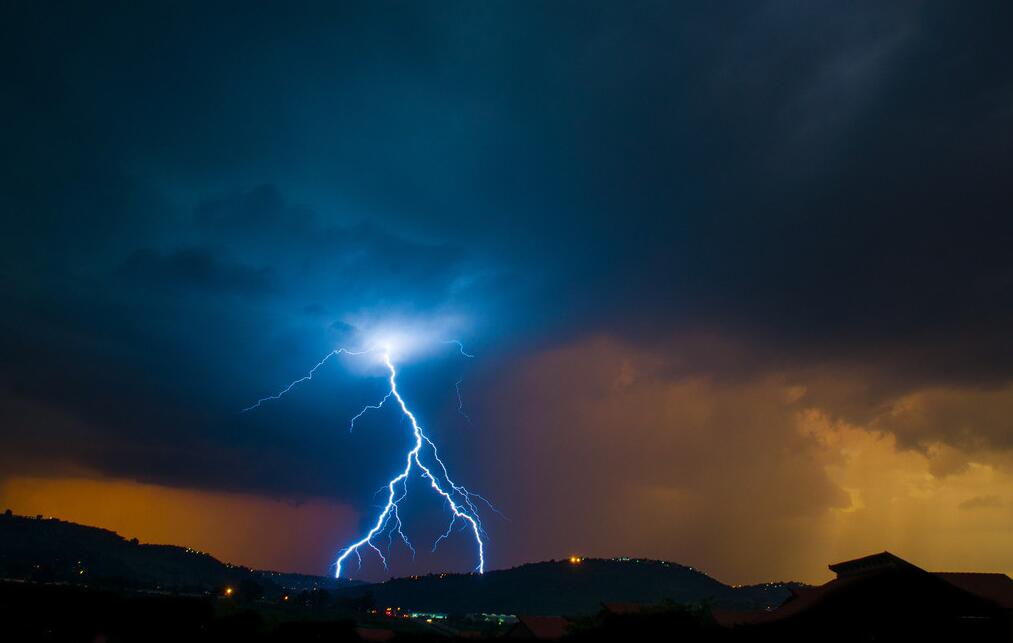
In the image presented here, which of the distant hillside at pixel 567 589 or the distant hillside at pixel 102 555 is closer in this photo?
the distant hillside at pixel 567 589

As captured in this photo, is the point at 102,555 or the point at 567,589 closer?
the point at 567,589

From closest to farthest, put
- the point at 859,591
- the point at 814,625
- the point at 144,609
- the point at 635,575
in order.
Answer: the point at 814,625 → the point at 859,591 → the point at 144,609 → the point at 635,575

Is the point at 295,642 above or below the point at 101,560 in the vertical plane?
below

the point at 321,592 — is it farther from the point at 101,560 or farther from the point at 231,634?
the point at 231,634

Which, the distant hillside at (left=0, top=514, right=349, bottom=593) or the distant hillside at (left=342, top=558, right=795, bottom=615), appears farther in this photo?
the distant hillside at (left=0, top=514, right=349, bottom=593)

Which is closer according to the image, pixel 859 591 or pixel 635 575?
pixel 859 591

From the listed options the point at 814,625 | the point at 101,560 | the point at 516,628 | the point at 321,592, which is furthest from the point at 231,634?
the point at 101,560

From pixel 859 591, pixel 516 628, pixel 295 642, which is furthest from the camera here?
pixel 516 628

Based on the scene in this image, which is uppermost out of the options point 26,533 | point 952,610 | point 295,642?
point 26,533
